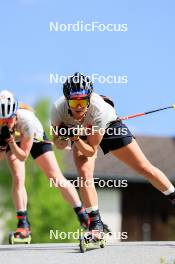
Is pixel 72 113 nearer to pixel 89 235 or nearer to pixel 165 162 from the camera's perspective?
pixel 89 235

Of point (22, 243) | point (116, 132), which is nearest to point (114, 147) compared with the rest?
point (116, 132)

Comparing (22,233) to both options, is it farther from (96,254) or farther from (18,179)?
(96,254)

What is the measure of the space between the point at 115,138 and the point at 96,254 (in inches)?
66.4

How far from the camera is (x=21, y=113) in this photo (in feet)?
46.0

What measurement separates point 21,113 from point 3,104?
47 centimetres

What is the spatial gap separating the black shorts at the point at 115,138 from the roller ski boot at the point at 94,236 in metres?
0.99

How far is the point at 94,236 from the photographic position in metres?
12.8

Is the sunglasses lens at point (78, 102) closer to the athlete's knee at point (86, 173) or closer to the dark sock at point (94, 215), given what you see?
the athlete's knee at point (86, 173)

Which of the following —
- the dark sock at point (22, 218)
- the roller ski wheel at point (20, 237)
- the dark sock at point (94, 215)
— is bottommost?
the roller ski wheel at point (20, 237)

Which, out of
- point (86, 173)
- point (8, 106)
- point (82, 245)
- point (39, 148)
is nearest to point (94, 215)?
point (82, 245)

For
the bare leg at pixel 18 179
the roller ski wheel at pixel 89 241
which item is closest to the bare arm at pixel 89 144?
the roller ski wheel at pixel 89 241

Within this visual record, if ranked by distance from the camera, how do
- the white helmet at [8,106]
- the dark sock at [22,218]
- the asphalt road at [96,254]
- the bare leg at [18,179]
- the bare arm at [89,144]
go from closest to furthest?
the asphalt road at [96,254] → the bare arm at [89,144] → the white helmet at [8,106] → the bare leg at [18,179] → the dark sock at [22,218]

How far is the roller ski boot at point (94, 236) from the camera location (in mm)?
12750

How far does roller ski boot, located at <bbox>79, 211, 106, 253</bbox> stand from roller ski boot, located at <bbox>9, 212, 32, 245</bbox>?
7.73ft
